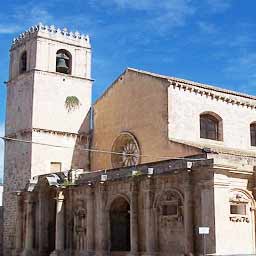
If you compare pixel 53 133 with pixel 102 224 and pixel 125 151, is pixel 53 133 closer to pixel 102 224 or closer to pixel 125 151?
pixel 125 151

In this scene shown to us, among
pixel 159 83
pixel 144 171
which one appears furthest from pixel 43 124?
pixel 144 171

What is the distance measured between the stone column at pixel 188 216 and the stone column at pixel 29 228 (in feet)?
41.9

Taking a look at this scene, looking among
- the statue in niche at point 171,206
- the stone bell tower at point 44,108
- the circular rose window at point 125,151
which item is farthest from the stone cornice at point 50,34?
the statue in niche at point 171,206

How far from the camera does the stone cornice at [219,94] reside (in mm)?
33375

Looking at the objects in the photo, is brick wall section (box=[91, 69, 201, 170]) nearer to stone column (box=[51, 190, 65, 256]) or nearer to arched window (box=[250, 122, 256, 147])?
stone column (box=[51, 190, 65, 256])

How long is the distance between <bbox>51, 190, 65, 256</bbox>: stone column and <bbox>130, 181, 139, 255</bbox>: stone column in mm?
6235

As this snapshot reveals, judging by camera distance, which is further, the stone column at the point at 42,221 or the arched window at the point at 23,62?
the arched window at the point at 23,62

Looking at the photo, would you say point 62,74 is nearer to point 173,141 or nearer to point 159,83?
point 159,83

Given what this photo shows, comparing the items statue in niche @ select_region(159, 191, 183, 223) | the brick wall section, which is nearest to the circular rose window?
the brick wall section

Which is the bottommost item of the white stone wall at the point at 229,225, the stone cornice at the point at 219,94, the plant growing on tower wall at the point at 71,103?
the white stone wall at the point at 229,225

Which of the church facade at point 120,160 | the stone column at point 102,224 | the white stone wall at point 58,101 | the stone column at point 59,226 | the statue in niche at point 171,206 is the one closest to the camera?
the church facade at point 120,160

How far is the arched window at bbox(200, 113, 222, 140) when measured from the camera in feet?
113

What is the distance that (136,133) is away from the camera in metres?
35.4

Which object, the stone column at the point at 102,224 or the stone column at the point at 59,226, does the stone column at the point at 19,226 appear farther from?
the stone column at the point at 102,224
